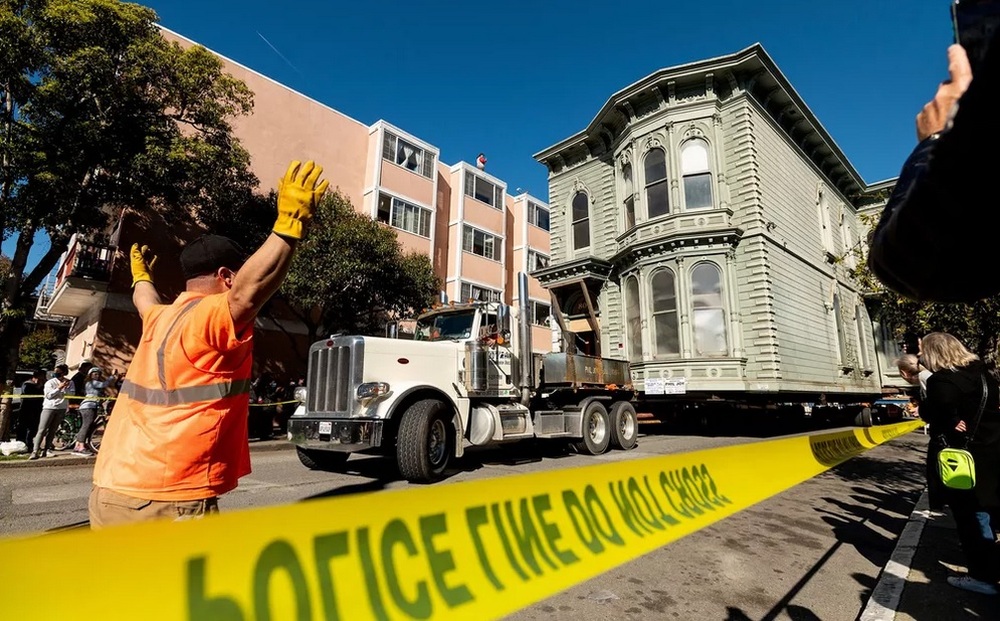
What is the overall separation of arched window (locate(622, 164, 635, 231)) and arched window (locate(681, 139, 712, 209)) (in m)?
1.93

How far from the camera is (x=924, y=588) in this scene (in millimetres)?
3613

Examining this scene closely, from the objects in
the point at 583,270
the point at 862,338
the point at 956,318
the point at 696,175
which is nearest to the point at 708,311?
the point at 696,175

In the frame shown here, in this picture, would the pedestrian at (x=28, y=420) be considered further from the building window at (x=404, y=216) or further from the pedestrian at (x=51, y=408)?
the building window at (x=404, y=216)

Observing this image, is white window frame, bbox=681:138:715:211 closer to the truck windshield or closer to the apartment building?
the apartment building

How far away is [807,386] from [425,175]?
64.4 feet

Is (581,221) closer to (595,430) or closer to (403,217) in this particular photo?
(403,217)

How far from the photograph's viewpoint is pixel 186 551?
3.00 feet

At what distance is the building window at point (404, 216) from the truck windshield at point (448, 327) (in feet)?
46.0

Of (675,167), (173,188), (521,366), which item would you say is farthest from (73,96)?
(675,167)

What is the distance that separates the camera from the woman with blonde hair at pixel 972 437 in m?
3.52

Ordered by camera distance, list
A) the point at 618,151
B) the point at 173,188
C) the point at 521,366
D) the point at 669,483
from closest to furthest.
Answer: the point at 669,483 → the point at 521,366 → the point at 173,188 → the point at 618,151

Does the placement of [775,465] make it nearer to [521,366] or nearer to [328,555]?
[328,555]

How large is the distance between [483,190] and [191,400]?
92.8 feet

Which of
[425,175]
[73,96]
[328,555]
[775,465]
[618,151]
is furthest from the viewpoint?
[425,175]
